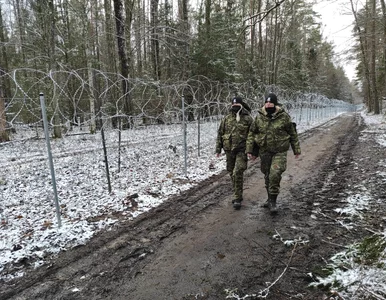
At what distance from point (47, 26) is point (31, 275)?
1214cm

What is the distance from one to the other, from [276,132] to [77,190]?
14.4ft

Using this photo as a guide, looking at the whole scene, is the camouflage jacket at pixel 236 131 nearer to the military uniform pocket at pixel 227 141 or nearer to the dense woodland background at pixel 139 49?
the military uniform pocket at pixel 227 141

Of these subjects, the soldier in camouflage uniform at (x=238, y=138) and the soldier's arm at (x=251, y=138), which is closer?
the soldier's arm at (x=251, y=138)

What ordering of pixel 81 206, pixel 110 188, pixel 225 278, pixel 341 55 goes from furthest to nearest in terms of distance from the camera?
pixel 341 55 < pixel 110 188 < pixel 81 206 < pixel 225 278

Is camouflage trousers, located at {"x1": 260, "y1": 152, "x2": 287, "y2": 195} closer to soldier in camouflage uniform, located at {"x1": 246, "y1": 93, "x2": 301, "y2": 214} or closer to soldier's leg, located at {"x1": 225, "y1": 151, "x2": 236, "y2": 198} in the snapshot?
soldier in camouflage uniform, located at {"x1": 246, "y1": 93, "x2": 301, "y2": 214}

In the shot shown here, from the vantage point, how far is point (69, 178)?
21.0 feet

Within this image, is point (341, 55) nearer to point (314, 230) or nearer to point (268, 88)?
point (268, 88)

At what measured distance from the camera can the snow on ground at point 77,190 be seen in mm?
3504

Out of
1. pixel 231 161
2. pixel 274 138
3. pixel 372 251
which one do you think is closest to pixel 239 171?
pixel 231 161

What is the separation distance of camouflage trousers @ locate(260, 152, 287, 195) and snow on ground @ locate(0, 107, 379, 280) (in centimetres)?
210

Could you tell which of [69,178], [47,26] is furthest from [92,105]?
[69,178]

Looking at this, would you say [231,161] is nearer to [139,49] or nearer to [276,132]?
[276,132]

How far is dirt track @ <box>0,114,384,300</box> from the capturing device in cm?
249

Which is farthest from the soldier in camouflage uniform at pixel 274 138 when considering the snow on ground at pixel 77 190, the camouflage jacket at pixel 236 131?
the snow on ground at pixel 77 190
